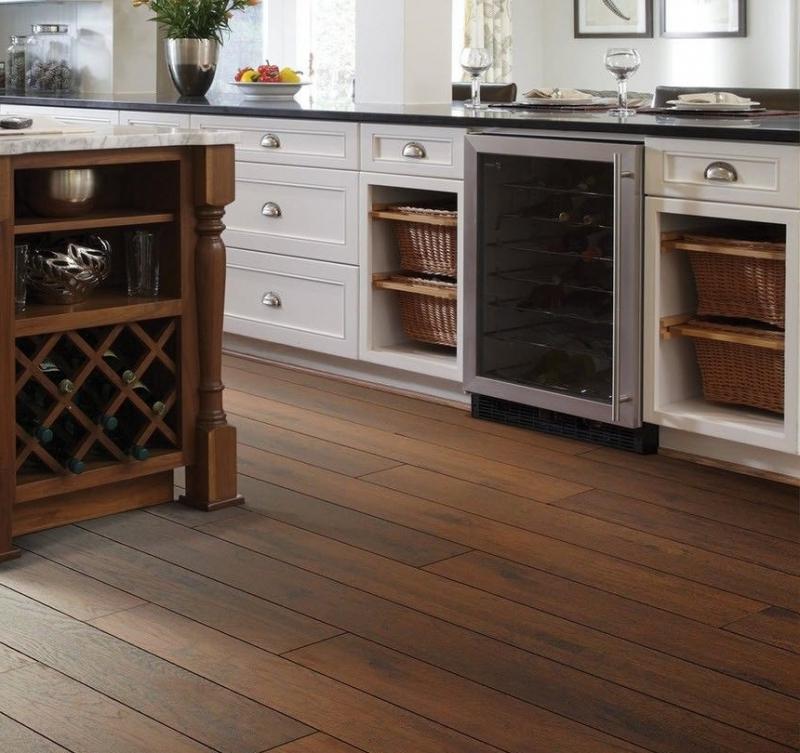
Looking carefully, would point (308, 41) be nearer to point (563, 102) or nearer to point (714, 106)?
point (563, 102)

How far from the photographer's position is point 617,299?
3.61 metres

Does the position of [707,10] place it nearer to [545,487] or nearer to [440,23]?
[440,23]

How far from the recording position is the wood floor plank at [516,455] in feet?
10.4

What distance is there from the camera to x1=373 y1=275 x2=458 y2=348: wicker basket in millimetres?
4199

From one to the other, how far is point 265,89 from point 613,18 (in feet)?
14.0

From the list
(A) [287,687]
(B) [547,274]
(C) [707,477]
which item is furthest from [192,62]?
(A) [287,687]

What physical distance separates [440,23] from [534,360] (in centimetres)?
147

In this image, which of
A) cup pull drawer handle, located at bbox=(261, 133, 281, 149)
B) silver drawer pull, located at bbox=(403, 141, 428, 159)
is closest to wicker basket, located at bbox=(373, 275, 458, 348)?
silver drawer pull, located at bbox=(403, 141, 428, 159)

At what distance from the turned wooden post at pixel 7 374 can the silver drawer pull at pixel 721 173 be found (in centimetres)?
168

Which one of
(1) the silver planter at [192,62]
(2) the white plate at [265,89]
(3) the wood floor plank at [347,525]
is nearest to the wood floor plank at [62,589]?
(3) the wood floor plank at [347,525]

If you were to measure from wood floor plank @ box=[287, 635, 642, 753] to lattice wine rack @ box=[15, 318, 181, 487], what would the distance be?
A: 89 cm

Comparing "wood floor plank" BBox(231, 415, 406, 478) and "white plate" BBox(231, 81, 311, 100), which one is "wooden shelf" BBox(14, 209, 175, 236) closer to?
"wood floor plank" BBox(231, 415, 406, 478)

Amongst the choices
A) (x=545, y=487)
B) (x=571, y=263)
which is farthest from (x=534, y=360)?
(x=545, y=487)

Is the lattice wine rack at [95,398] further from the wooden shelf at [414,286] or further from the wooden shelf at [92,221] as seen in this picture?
the wooden shelf at [414,286]
